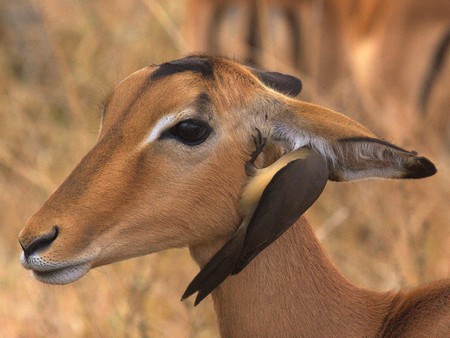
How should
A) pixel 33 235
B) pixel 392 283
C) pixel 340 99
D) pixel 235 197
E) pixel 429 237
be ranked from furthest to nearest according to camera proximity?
pixel 340 99 → pixel 429 237 → pixel 392 283 → pixel 235 197 → pixel 33 235

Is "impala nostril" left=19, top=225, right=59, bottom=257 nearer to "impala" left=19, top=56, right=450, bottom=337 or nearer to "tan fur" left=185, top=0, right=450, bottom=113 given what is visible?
"impala" left=19, top=56, right=450, bottom=337

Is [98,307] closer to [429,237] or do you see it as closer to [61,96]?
[429,237]

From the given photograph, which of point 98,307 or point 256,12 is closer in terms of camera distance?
point 98,307

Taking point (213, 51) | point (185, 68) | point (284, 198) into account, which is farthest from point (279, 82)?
point (213, 51)

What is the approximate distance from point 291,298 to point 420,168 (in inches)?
23.4

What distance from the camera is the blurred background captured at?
532 cm

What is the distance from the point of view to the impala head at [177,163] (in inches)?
116

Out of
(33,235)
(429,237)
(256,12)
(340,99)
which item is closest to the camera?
(33,235)

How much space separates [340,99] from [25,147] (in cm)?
226

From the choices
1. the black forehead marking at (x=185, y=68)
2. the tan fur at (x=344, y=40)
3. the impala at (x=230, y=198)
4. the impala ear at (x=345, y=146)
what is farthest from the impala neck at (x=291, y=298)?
the tan fur at (x=344, y=40)

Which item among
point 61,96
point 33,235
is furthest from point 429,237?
point 61,96

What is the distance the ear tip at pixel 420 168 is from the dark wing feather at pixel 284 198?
0.24 metres

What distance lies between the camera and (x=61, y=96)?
878cm

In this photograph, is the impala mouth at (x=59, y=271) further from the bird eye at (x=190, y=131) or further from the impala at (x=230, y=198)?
the bird eye at (x=190, y=131)
